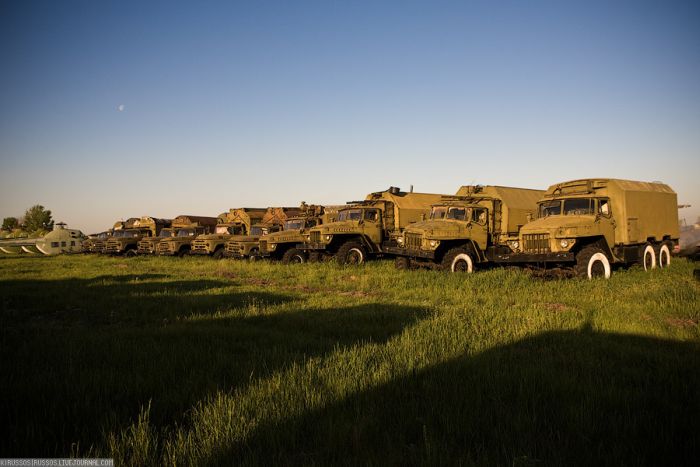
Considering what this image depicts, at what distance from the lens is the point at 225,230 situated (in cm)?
2348

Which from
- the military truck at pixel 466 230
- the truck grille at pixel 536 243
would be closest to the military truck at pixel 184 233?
the military truck at pixel 466 230

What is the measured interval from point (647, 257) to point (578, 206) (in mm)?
3410

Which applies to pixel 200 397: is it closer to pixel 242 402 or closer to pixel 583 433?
pixel 242 402

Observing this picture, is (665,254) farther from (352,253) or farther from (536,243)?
(352,253)

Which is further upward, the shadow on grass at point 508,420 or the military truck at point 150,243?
the military truck at point 150,243

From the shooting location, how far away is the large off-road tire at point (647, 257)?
13.2 meters

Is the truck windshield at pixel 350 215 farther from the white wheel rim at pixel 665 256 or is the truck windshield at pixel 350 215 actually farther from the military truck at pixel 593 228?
the white wheel rim at pixel 665 256

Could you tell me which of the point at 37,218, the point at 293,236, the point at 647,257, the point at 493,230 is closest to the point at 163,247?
the point at 293,236

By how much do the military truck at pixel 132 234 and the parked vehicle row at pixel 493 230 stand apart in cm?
919

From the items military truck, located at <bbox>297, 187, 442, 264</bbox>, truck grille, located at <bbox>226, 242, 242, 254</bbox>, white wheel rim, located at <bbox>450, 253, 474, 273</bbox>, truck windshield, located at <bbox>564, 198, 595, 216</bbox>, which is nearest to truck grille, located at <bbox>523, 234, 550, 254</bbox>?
truck windshield, located at <bbox>564, 198, 595, 216</bbox>

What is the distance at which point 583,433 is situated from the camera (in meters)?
2.88

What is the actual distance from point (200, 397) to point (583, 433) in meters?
2.92

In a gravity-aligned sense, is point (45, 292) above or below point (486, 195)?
below

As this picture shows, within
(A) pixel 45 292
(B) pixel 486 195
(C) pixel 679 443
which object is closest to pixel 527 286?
(B) pixel 486 195
